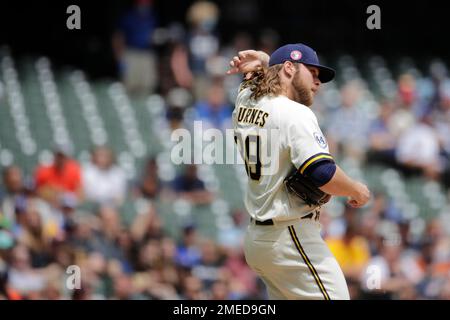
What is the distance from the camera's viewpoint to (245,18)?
1772cm

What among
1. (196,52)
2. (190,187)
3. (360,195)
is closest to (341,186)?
(360,195)

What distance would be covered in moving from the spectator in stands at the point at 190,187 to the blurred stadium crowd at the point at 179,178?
0.02 meters

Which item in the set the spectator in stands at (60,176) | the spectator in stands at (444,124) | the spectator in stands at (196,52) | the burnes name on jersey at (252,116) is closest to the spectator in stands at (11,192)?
the spectator in stands at (60,176)

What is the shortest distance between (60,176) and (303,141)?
6.53m

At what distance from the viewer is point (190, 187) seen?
12.7 metres

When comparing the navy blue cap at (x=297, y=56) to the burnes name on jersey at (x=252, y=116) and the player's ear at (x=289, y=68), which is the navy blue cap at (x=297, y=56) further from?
the burnes name on jersey at (x=252, y=116)

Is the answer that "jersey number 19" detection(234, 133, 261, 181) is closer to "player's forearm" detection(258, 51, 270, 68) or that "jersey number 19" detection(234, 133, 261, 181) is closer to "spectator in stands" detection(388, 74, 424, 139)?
"player's forearm" detection(258, 51, 270, 68)

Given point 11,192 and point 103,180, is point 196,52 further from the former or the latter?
point 11,192

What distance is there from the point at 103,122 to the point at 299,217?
8.43m

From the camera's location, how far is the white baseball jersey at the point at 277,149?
6020mm

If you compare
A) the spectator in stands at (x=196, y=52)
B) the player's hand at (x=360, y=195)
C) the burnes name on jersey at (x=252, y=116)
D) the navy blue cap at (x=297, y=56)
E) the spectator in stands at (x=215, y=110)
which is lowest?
the player's hand at (x=360, y=195)

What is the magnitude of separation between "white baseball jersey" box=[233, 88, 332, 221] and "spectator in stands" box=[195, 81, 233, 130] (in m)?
7.63
